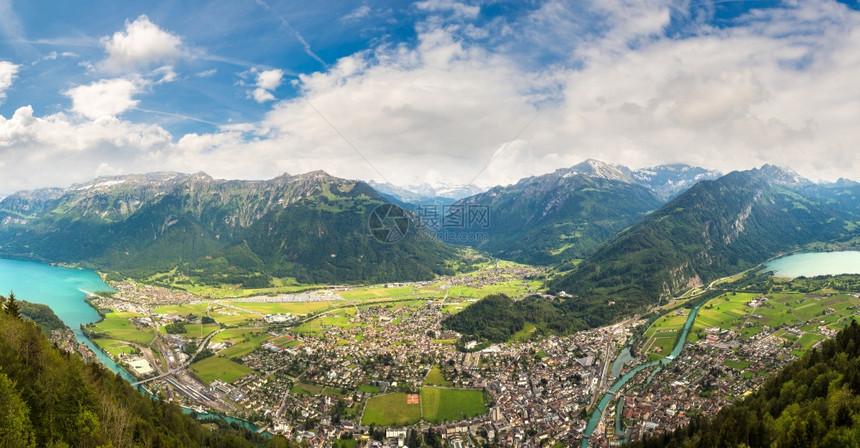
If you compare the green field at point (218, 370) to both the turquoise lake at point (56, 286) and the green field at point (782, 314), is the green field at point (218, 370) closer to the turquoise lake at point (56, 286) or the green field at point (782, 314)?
the turquoise lake at point (56, 286)

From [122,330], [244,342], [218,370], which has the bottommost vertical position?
Result: [244,342]

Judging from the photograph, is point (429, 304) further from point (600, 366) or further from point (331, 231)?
point (331, 231)

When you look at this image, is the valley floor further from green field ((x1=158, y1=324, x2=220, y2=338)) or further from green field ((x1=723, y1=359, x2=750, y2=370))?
green field ((x1=158, y1=324, x2=220, y2=338))

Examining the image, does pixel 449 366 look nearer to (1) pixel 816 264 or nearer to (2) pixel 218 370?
(2) pixel 218 370

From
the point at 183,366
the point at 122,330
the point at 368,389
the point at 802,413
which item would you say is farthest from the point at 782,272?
the point at 122,330

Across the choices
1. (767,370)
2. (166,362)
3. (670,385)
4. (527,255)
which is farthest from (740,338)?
(527,255)

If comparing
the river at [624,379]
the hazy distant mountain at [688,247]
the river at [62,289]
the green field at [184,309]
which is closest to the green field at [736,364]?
the river at [624,379]
